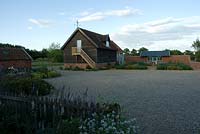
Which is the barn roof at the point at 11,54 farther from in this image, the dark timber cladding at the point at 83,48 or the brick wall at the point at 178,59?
the brick wall at the point at 178,59

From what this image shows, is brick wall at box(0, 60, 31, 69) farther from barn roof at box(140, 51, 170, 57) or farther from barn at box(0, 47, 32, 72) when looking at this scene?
barn roof at box(140, 51, 170, 57)

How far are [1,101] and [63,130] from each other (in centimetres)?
337

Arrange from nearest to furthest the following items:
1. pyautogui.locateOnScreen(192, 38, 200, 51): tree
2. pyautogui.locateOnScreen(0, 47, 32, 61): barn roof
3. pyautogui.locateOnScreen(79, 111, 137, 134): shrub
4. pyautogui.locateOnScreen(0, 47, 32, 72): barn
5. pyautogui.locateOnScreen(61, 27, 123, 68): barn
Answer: pyautogui.locateOnScreen(79, 111, 137, 134): shrub, pyautogui.locateOnScreen(0, 47, 32, 72): barn, pyautogui.locateOnScreen(0, 47, 32, 61): barn roof, pyautogui.locateOnScreen(61, 27, 123, 68): barn, pyautogui.locateOnScreen(192, 38, 200, 51): tree

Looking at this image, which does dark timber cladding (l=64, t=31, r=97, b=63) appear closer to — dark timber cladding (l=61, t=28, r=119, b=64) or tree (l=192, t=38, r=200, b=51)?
dark timber cladding (l=61, t=28, r=119, b=64)

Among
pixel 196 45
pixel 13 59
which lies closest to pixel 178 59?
pixel 196 45

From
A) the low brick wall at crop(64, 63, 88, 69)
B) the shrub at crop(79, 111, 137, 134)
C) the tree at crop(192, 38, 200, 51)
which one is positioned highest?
the tree at crop(192, 38, 200, 51)

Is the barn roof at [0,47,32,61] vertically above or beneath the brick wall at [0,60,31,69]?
above

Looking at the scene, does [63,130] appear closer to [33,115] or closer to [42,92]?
[33,115]

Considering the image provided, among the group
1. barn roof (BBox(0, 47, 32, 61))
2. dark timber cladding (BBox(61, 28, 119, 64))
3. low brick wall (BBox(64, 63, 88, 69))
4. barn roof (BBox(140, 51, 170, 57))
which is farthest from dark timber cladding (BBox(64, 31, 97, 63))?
barn roof (BBox(140, 51, 170, 57))

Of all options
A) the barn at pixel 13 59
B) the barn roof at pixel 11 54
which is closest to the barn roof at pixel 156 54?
the barn at pixel 13 59

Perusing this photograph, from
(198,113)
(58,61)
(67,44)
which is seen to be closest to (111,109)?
(198,113)

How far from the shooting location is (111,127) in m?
4.67

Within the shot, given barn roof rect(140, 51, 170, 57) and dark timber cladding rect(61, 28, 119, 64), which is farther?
barn roof rect(140, 51, 170, 57)

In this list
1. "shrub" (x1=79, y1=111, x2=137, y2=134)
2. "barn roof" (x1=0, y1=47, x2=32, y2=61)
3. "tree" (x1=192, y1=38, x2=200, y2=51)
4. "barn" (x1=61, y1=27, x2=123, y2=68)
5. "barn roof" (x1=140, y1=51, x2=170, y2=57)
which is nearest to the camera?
"shrub" (x1=79, y1=111, x2=137, y2=134)
